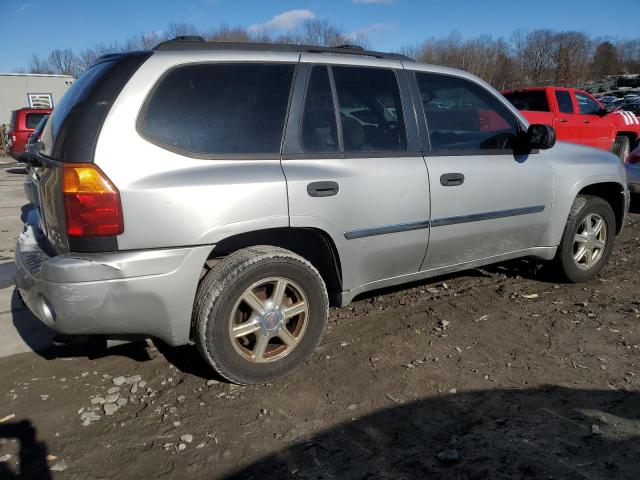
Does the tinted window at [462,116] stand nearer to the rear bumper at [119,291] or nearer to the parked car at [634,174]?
the rear bumper at [119,291]

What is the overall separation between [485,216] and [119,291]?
8.35ft

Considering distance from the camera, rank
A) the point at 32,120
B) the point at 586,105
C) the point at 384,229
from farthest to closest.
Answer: the point at 32,120 < the point at 586,105 < the point at 384,229

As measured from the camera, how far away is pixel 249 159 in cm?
283

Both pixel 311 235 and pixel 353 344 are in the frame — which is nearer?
pixel 311 235

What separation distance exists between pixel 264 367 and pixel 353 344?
2.55 feet

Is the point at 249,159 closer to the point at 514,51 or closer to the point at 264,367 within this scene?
the point at 264,367

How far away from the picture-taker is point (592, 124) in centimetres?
1112

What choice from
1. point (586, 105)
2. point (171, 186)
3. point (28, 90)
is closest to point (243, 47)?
point (171, 186)

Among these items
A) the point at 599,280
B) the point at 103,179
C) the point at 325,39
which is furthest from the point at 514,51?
the point at 103,179

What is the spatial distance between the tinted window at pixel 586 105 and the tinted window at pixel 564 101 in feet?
1.08

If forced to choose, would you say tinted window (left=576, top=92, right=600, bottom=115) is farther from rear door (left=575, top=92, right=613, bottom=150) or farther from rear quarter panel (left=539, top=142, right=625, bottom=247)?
rear quarter panel (left=539, top=142, right=625, bottom=247)

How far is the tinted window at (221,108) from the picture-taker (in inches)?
103

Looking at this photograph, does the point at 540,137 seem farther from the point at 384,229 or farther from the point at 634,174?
the point at 634,174

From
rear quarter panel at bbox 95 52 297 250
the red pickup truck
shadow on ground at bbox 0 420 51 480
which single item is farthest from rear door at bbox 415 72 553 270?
the red pickup truck
